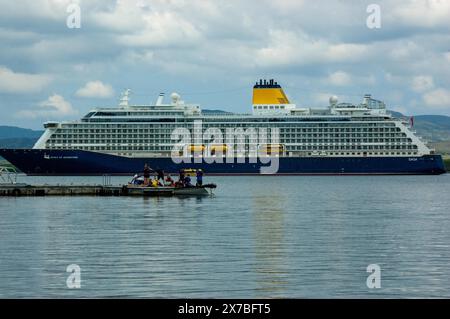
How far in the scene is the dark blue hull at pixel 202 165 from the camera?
132m

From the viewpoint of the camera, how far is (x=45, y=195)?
7231cm

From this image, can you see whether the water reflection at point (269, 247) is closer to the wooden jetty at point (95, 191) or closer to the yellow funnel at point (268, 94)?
the wooden jetty at point (95, 191)

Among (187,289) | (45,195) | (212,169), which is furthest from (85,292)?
(212,169)

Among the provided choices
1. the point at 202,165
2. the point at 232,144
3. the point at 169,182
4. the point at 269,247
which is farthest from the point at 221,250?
the point at 232,144

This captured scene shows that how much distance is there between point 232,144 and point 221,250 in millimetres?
101095

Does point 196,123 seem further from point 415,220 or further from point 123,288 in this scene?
point 123,288

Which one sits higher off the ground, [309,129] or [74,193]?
[309,129]

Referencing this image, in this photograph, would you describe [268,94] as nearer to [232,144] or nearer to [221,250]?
[232,144]

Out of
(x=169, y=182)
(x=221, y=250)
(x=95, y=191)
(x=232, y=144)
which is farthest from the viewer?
(x=232, y=144)

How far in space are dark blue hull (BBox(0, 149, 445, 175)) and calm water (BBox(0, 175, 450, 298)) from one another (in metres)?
71.7

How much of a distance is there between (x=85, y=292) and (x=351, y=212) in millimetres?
31834

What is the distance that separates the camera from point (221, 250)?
35.2m

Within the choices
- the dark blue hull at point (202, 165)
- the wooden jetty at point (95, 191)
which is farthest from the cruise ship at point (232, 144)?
the wooden jetty at point (95, 191)

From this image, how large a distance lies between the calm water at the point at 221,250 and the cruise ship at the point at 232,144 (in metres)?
72.5
